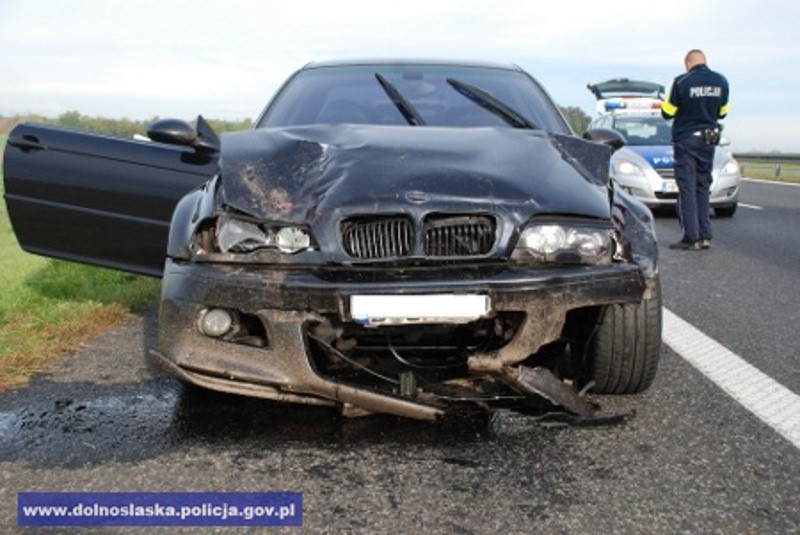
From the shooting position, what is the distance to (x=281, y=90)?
484 centimetres

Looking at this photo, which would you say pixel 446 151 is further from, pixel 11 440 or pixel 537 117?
pixel 11 440

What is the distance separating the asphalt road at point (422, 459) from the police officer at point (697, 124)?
5.39 m

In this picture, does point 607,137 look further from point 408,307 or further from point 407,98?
point 408,307

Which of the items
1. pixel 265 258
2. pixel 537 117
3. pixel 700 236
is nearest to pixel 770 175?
pixel 700 236

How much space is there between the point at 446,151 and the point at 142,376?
1.66 metres

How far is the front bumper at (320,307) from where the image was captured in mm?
2801

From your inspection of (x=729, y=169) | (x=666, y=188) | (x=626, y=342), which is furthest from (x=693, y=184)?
(x=626, y=342)

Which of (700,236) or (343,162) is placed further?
(700,236)

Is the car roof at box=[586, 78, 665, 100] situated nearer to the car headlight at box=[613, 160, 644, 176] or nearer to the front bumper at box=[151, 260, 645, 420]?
the car headlight at box=[613, 160, 644, 176]

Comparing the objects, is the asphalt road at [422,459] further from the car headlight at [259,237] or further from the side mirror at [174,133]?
the side mirror at [174,133]

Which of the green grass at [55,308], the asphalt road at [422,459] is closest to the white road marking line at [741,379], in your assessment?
the asphalt road at [422,459]

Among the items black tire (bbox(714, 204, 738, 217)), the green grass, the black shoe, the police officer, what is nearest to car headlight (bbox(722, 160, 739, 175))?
black tire (bbox(714, 204, 738, 217))

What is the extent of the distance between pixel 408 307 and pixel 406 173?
22.3 inches

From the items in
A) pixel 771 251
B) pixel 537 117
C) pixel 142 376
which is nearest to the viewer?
pixel 142 376
